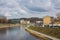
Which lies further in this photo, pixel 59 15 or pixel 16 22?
pixel 16 22

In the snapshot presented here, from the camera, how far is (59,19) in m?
65.1

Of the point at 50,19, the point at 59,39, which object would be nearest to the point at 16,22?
the point at 50,19

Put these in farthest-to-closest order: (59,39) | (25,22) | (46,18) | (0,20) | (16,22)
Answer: (16,22) → (25,22) → (0,20) → (46,18) → (59,39)

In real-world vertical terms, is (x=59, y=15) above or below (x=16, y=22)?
above

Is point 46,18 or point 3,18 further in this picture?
point 3,18

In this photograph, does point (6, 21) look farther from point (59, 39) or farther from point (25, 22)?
point (59, 39)

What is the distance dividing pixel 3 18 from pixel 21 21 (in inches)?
1095

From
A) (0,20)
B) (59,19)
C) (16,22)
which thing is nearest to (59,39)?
(59,19)

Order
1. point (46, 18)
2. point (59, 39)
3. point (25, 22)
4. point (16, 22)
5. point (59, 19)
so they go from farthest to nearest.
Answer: point (16, 22)
point (25, 22)
point (46, 18)
point (59, 19)
point (59, 39)

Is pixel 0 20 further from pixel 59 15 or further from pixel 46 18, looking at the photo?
pixel 59 15

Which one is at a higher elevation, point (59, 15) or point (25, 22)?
point (59, 15)

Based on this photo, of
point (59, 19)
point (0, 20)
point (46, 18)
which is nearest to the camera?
point (59, 19)

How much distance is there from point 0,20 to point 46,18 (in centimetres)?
4393

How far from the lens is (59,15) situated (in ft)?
214
